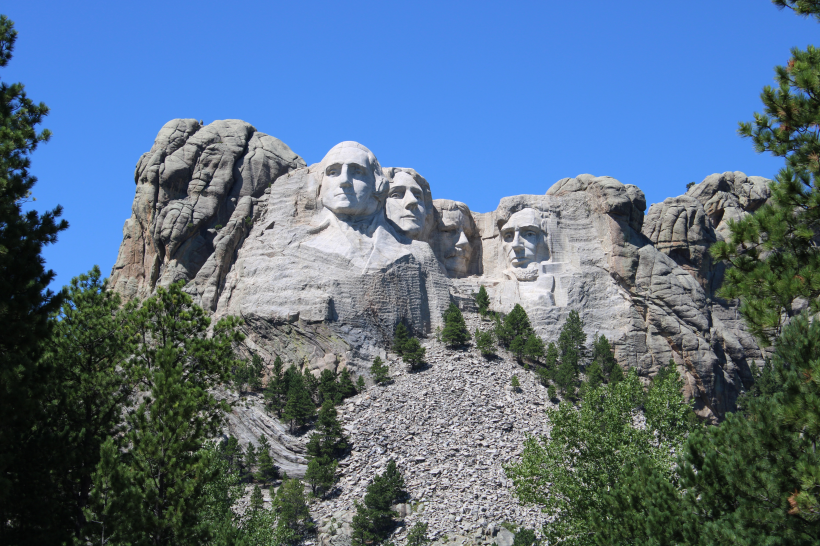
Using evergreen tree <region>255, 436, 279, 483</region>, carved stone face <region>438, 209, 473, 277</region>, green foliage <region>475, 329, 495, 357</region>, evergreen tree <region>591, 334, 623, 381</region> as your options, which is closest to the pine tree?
green foliage <region>475, 329, 495, 357</region>

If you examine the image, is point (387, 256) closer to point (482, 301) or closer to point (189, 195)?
point (482, 301)

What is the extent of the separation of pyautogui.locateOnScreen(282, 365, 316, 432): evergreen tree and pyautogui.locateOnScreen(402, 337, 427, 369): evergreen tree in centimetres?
545

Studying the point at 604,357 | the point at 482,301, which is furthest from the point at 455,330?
the point at 604,357

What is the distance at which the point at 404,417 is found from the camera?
44.2m

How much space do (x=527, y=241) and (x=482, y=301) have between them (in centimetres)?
436

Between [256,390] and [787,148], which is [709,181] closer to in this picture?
[256,390]

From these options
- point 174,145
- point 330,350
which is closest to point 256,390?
point 330,350

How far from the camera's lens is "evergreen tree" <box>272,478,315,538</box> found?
3744cm

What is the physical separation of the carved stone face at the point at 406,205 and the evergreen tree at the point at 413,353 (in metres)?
8.23

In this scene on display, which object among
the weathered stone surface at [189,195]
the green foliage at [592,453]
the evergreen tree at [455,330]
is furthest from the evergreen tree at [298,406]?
the green foliage at [592,453]

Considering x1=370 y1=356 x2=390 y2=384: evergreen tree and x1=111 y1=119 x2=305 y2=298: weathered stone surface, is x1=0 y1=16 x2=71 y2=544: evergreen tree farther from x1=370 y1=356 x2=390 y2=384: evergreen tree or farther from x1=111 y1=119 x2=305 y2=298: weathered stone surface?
x1=111 y1=119 x2=305 y2=298: weathered stone surface

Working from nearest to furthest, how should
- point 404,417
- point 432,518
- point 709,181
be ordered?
1. point 432,518
2. point 404,417
3. point 709,181

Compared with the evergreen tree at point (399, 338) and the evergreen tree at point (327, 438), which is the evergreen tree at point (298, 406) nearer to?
the evergreen tree at point (327, 438)

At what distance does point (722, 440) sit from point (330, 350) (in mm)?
25691
